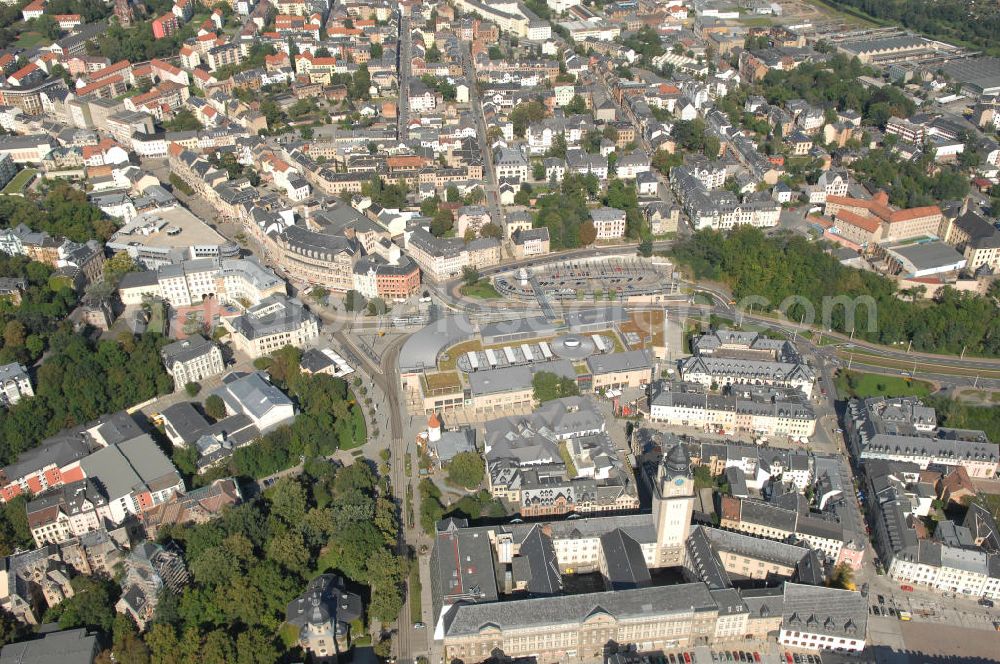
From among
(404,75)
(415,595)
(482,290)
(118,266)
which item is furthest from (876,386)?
(404,75)

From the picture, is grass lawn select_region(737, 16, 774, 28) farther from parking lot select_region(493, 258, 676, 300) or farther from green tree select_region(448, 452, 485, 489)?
green tree select_region(448, 452, 485, 489)

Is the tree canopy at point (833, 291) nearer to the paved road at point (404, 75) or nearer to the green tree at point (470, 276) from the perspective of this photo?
the green tree at point (470, 276)

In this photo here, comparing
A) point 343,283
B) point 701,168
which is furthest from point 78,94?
point 701,168

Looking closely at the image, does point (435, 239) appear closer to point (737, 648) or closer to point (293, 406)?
point (293, 406)

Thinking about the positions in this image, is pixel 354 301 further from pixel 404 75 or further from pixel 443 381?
pixel 404 75

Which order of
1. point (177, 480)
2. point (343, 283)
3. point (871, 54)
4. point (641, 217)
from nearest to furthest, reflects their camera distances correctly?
point (177, 480)
point (343, 283)
point (641, 217)
point (871, 54)

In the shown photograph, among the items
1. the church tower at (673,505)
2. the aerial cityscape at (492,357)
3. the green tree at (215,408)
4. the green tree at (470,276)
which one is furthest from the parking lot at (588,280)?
the church tower at (673,505)
